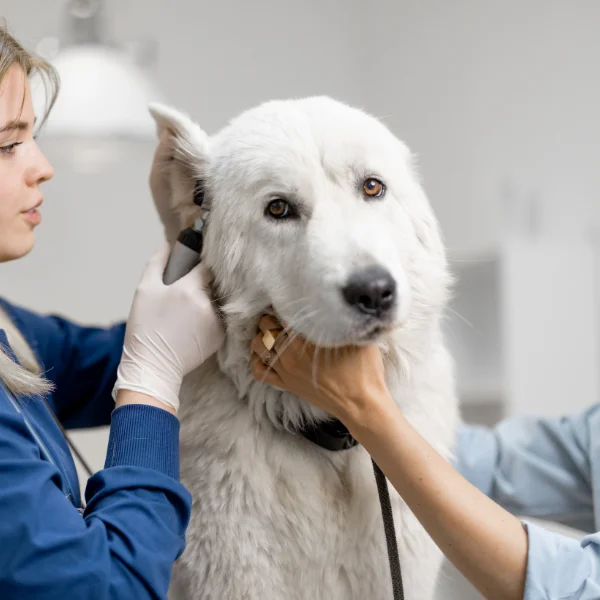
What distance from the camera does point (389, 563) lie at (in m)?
1.07

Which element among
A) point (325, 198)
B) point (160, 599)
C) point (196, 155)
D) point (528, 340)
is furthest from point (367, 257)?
point (528, 340)

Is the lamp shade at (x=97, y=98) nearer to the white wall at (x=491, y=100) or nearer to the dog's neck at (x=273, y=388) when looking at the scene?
the dog's neck at (x=273, y=388)

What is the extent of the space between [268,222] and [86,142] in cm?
124

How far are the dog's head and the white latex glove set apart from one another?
0.04 metres

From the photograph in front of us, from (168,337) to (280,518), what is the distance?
0.31 metres

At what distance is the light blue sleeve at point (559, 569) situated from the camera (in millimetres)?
1016

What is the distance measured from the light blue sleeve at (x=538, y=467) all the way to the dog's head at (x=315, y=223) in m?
0.50

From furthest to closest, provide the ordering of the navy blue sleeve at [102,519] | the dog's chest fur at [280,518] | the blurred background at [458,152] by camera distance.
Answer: the blurred background at [458,152], the dog's chest fur at [280,518], the navy blue sleeve at [102,519]

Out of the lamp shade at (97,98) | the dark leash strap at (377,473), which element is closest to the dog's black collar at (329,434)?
the dark leash strap at (377,473)

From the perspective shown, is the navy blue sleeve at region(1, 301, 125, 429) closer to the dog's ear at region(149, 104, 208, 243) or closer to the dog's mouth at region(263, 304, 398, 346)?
the dog's ear at region(149, 104, 208, 243)

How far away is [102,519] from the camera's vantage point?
94 cm

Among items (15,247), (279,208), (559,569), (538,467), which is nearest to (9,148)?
(15,247)

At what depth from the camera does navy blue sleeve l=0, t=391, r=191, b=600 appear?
2.81 ft

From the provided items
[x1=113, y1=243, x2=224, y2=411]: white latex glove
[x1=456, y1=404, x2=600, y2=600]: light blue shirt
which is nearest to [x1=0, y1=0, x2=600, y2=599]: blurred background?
[x1=456, y1=404, x2=600, y2=600]: light blue shirt
